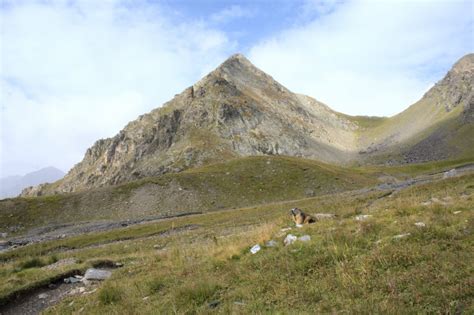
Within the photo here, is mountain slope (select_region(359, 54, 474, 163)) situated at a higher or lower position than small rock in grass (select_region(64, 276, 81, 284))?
higher

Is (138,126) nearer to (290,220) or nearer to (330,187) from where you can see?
(330,187)

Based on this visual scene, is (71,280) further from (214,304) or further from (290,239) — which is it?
(214,304)

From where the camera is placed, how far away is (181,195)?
6844 centimetres

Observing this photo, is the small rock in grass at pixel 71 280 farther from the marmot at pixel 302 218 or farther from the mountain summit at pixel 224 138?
the mountain summit at pixel 224 138

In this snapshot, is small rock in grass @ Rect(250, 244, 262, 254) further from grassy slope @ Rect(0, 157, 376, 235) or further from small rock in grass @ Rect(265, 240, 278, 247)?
grassy slope @ Rect(0, 157, 376, 235)

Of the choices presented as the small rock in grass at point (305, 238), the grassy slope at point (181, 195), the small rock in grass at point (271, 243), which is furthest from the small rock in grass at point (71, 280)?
the grassy slope at point (181, 195)

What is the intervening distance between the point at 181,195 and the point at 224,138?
219 feet

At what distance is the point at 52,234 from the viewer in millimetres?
51875

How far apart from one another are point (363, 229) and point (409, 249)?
2.65 m

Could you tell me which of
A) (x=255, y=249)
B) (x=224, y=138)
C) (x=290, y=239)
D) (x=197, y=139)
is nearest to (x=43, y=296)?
(x=255, y=249)

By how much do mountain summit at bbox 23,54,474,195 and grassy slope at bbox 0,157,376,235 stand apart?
39883mm

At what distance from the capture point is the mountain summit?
418ft

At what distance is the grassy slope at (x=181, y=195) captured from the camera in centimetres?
6469

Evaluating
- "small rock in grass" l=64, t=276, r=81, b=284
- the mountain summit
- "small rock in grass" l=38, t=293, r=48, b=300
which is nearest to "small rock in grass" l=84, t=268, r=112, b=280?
"small rock in grass" l=64, t=276, r=81, b=284
